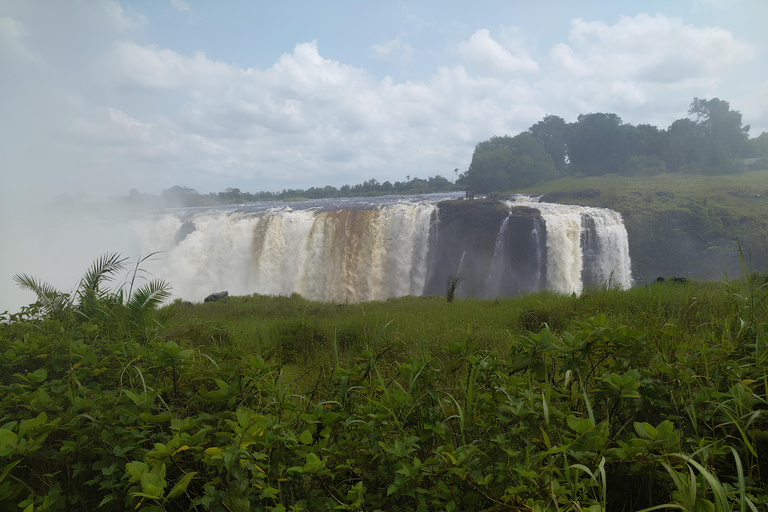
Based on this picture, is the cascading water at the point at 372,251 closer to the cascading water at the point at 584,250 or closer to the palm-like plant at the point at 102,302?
the cascading water at the point at 584,250

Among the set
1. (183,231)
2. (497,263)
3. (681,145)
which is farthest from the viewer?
(681,145)

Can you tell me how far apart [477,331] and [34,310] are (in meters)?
4.54

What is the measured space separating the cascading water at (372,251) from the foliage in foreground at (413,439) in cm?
1519

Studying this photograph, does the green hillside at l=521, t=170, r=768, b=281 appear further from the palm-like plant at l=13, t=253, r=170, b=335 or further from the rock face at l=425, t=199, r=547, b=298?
the palm-like plant at l=13, t=253, r=170, b=335

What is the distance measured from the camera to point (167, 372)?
1.86 m

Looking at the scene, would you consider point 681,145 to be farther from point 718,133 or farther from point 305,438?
point 305,438

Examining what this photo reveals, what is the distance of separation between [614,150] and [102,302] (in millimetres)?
38168

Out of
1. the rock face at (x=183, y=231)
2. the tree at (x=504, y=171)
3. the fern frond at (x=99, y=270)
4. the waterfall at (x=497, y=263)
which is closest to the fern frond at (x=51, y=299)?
the fern frond at (x=99, y=270)

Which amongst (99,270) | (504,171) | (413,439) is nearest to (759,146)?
(504,171)

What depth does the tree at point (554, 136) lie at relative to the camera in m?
37.1

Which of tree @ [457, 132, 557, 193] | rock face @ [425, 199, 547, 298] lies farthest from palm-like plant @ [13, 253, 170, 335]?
tree @ [457, 132, 557, 193]

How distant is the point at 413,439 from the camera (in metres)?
1.33

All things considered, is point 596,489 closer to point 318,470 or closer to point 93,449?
point 318,470

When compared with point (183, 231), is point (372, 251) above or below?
below
